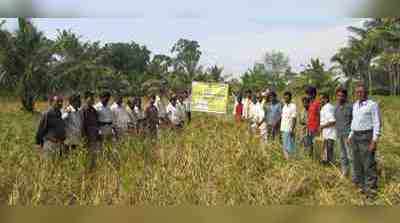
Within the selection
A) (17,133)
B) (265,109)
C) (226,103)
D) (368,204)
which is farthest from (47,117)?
(368,204)

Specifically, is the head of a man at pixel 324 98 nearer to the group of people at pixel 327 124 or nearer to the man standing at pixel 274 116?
the group of people at pixel 327 124

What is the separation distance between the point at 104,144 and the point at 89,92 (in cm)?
53

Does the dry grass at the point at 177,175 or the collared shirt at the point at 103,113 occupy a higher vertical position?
the collared shirt at the point at 103,113

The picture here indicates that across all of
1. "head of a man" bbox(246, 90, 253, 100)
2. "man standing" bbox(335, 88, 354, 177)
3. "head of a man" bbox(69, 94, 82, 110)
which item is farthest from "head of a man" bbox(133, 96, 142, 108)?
"man standing" bbox(335, 88, 354, 177)

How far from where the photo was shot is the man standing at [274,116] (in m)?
5.59

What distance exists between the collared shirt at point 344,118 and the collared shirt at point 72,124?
2.46 meters

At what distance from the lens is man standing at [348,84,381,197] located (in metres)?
4.72

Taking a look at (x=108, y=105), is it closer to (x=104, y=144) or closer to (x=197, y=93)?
(x=104, y=144)

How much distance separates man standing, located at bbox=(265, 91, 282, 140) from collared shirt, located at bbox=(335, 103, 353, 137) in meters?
0.68

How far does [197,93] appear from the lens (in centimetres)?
563

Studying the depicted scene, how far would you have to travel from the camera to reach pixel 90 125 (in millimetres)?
5281

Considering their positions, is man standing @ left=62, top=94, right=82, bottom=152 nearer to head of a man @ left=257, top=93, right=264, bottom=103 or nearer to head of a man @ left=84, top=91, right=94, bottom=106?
head of a man @ left=84, top=91, right=94, bottom=106

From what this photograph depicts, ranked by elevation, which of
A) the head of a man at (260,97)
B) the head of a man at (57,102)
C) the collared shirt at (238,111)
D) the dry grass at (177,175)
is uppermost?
the head of a man at (260,97)

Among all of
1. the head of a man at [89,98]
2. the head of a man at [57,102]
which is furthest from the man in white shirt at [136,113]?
the head of a man at [57,102]
